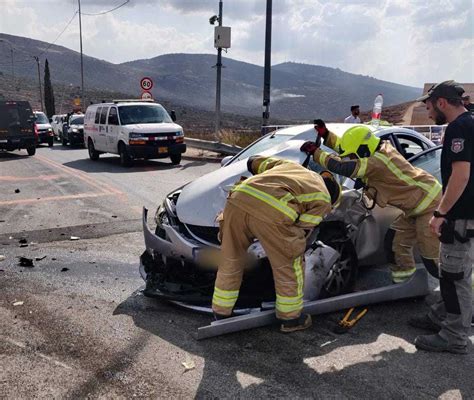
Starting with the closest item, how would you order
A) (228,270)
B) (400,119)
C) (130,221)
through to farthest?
(228,270) < (130,221) < (400,119)

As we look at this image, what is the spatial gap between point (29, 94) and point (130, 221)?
85.5 metres

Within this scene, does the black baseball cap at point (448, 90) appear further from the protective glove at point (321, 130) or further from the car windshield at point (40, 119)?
the car windshield at point (40, 119)

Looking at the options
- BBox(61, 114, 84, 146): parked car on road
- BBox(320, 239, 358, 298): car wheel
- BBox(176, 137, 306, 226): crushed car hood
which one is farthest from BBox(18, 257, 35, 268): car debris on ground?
BBox(61, 114, 84, 146): parked car on road

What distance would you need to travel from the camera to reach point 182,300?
395 cm

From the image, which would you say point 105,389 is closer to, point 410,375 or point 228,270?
point 228,270

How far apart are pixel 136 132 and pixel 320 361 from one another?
1173 cm

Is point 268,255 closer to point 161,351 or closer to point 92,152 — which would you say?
point 161,351

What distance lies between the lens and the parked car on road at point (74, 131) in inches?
957

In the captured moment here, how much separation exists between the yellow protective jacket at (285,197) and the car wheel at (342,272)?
600 millimetres

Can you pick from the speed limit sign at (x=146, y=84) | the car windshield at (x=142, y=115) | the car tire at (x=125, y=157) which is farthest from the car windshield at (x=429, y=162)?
the speed limit sign at (x=146, y=84)

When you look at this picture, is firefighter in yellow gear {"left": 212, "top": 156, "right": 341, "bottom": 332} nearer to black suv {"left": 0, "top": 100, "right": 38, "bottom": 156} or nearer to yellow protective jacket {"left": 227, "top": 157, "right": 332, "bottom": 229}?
yellow protective jacket {"left": 227, "top": 157, "right": 332, "bottom": 229}

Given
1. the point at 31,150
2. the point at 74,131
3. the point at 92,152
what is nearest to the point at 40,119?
the point at 74,131

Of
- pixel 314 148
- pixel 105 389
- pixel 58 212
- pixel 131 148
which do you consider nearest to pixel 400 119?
pixel 131 148

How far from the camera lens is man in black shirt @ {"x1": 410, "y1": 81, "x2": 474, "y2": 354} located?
3.22 m
